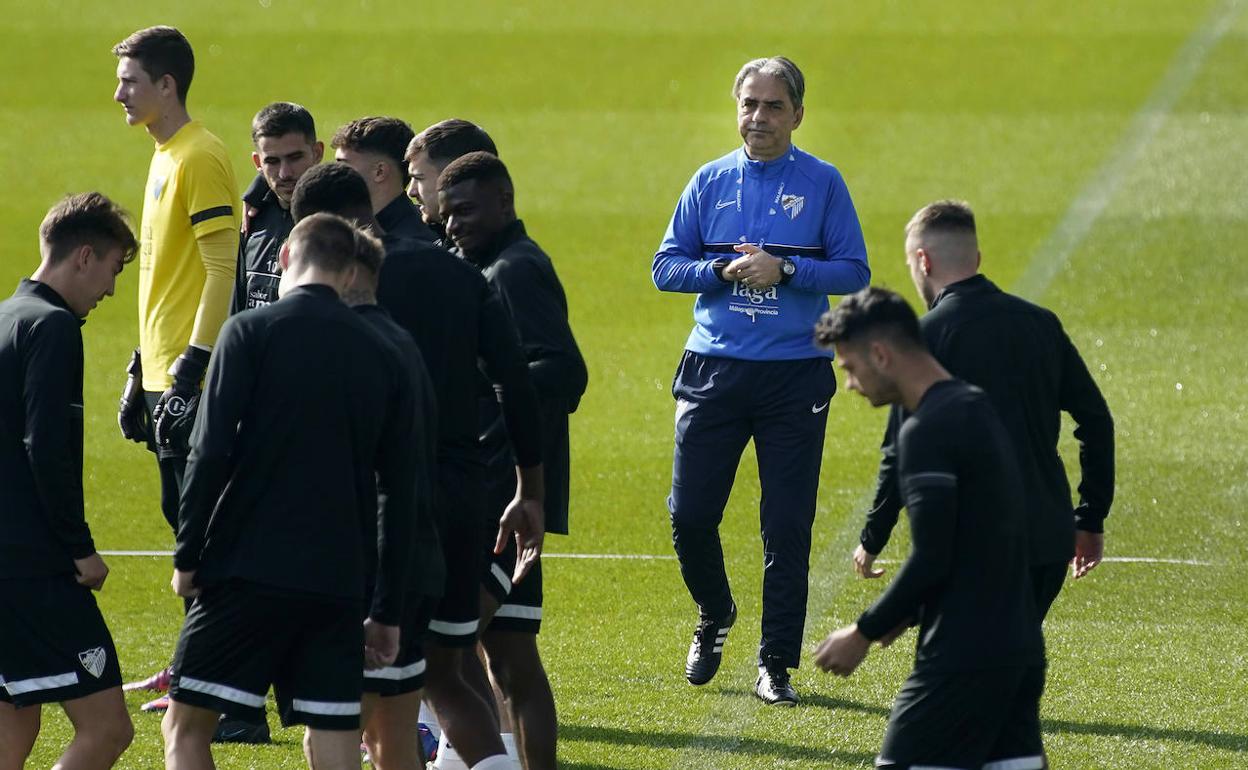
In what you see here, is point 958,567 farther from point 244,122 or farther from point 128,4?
point 128,4

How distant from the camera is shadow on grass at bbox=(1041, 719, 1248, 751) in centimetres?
602

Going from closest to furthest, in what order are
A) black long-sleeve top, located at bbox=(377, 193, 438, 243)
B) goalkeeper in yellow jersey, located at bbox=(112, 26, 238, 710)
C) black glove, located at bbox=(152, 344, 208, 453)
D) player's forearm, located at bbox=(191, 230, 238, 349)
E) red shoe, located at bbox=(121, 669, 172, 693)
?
black long-sleeve top, located at bbox=(377, 193, 438, 243), black glove, located at bbox=(152, 344, 208, 453), player's forearm, located at bbox=(191, 230, 238, 349), goalkeeper in yellow jersey, located at bbox=(112, 26, 238, 710), red shoe, located at bbox=(121, 669, 172, 693)

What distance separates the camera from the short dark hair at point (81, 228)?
4.88 m

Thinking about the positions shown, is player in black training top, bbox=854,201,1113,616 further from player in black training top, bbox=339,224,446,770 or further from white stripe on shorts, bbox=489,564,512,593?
player in black training top, bbox=339,224,446,770

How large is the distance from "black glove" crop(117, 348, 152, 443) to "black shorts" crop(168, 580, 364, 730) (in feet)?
7.96

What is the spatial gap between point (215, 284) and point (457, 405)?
168 centimetres

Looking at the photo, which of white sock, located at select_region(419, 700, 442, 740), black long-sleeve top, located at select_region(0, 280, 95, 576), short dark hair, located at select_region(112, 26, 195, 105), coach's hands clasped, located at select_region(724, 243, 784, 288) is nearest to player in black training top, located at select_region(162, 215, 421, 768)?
black long-sleeve top, located at select_region(0, 280, 95, 576)

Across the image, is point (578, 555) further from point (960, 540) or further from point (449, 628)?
point (960, 540)

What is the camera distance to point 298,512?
13.5ft

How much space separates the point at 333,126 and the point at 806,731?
12.4 metres

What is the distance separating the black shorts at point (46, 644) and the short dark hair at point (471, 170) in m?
1.56

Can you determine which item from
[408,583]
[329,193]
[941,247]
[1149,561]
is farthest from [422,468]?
[1149,561]

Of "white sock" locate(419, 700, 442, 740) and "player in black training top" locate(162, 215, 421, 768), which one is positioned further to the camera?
"white sock" locate(419, 700, 442, 740)

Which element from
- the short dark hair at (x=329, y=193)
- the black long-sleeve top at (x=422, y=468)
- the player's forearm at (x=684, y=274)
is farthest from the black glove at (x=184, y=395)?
the player's forearm at (x=684, y=274)
